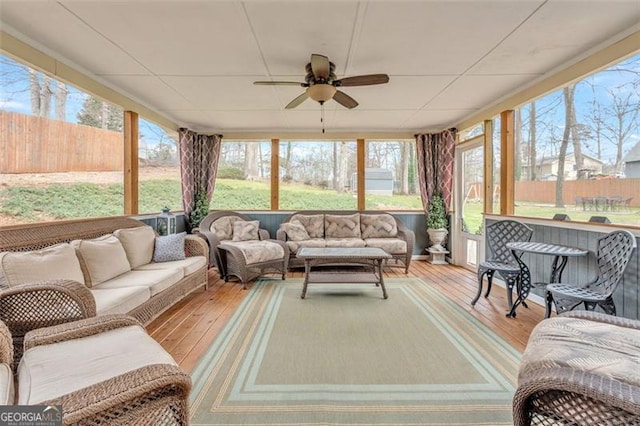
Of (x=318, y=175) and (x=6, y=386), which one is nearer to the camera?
(x=6, y=386)

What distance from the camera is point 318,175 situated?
20.5 feet

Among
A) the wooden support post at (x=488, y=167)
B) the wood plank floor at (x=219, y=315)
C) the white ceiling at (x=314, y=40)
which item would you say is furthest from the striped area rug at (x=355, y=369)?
the white ceiling at (x=314, y=40)

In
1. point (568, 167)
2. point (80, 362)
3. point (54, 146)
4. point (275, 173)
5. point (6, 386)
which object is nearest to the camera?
point (6, 386)

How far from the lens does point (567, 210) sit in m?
3.26

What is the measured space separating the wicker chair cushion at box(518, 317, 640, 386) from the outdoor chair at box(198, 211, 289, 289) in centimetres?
333

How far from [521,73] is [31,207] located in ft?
16.9

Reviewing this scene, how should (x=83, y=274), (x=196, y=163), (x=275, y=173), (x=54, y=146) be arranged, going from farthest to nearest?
(x=275, y=173) → (x=196, y=163) → (x=54, y=146) → (x=83, y=274)

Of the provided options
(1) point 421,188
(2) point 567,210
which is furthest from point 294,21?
(1) point 421,188

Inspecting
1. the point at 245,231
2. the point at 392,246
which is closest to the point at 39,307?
the point at 245,231

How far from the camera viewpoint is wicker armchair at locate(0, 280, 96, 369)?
1.79m

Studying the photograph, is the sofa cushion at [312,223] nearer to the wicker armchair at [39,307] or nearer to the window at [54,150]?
the window at [54,150]

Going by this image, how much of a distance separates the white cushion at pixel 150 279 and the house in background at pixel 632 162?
433cm

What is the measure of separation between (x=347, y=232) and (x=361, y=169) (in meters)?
1.40

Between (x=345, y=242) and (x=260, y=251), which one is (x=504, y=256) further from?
(x=260, y=251)
